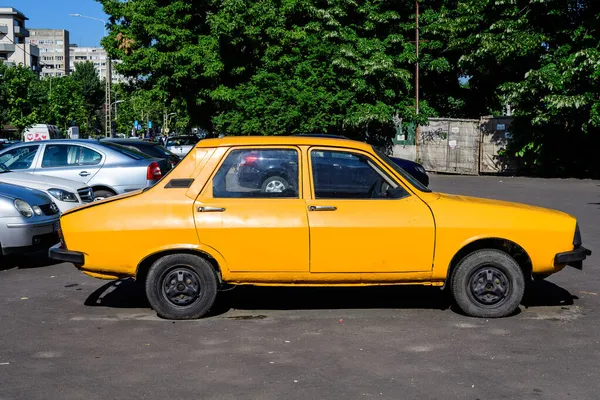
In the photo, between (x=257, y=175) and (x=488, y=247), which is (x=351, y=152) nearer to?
(x=257, y=175)

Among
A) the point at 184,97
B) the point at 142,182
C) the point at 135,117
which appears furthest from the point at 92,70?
the point at 142,182

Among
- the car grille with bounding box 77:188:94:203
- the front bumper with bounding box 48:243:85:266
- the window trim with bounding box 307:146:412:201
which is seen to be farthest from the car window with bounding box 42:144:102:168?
the window trim with bounding box 307:146:412:201

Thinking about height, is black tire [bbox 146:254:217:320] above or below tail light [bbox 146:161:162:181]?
below

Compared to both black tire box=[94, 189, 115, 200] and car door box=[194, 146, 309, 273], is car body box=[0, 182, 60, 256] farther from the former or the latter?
car door box=[194, 146, 309, 273]

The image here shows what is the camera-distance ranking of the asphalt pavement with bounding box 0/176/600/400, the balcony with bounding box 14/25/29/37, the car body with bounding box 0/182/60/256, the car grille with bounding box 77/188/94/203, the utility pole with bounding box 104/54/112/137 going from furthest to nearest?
the balcony with bounding box 14/25/29/37 < the utility pole with bounding box 104/54/112/137 < the car grille with bounding box 77/188/94/203 < the car body with bounding box 0/182/60/256 < the asphalt pavement with bounding box 0/176/600/400

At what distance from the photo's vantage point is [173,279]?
673cm

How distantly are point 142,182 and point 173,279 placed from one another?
7.08m

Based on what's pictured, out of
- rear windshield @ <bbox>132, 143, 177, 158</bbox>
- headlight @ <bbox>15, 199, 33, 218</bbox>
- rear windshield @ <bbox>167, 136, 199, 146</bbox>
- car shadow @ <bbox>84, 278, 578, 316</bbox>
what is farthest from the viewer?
rear windshield @ <bbox>167, 136, 199, 146</bbox>

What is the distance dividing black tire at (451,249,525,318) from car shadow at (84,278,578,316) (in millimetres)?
270

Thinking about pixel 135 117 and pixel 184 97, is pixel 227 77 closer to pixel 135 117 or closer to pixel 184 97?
pixel 184 97

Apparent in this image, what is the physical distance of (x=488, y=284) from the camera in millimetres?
6762

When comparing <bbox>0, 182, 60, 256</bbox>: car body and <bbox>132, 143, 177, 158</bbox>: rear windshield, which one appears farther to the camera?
<bbox>132, 143, 177, 158</bbox>: rear windshield

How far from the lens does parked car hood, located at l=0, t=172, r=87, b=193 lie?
11.5 metres

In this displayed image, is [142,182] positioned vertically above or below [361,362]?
above
